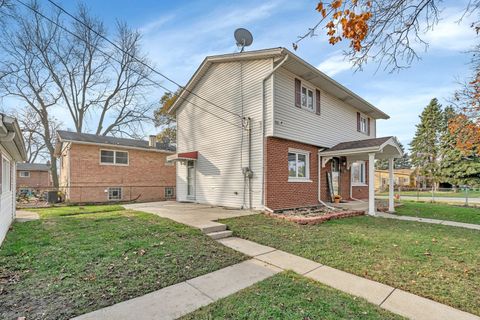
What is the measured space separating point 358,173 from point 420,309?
13899 millimetres

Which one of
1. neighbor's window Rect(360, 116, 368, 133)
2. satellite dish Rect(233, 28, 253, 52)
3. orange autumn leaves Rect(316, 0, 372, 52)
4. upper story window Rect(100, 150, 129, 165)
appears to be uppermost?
satellite dish Rect(233, 28, 253, 52)

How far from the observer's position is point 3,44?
Answer: 17.5 m

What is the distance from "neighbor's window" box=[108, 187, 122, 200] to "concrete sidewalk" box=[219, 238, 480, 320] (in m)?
13.3

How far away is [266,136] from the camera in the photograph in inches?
360

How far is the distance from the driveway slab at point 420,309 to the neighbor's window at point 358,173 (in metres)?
12.5

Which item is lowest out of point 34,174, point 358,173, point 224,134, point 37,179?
point 37,179

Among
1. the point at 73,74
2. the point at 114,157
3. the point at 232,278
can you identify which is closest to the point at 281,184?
the point at 232,278

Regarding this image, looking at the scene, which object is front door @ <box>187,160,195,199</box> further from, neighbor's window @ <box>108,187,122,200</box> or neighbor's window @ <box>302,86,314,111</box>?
neighbor's window @ <box>302,86,314,111</box>

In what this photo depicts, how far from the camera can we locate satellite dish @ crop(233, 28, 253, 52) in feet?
34.3

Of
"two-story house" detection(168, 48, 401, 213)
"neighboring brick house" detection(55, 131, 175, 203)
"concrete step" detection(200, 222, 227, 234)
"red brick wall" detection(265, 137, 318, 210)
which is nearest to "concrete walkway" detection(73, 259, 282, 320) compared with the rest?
"concrete step" detection(200, 222, 227, 234)

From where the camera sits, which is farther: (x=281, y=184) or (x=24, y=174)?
(x=24, y=174)

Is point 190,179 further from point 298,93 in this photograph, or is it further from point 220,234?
point 220,234

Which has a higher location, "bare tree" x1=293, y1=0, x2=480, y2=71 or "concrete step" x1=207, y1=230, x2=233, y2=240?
"bare tree" x1=293, y1=0, x2=480, y2=71

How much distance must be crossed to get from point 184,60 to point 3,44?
16.3 metres
